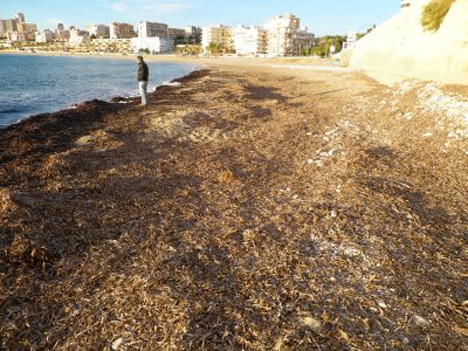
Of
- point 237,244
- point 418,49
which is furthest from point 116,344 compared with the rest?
point 418,49

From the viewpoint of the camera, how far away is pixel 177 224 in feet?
19.1

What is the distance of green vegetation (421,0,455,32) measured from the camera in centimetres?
1976

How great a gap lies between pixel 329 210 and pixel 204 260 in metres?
2.86

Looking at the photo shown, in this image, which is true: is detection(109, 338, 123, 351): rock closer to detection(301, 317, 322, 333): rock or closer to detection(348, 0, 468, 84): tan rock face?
detection(301, 317, 322, 333): rock

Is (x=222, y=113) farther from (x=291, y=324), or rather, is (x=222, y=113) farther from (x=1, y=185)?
(x=291, y=324)

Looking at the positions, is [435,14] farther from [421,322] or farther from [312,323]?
[312,323]

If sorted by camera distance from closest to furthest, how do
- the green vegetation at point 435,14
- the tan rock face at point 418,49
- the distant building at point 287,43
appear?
the tan rock face at point 418,49, the green vegetation at point 435,14, the distant building at point 287,43

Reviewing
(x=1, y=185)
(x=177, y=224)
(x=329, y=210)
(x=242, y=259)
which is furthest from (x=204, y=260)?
(x=1, y=185)

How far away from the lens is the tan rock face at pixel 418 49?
1529 cm

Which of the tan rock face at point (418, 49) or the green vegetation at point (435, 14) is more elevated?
the green vegetation at point (435, 14)

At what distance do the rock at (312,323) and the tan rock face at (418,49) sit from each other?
50.7ft

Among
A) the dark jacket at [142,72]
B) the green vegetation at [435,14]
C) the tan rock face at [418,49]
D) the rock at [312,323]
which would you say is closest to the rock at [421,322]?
the rock at [312,323]

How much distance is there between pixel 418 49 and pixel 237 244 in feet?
72.6

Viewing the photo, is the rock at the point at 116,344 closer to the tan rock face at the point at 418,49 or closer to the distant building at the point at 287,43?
the tan rock face at the point at 418,49
